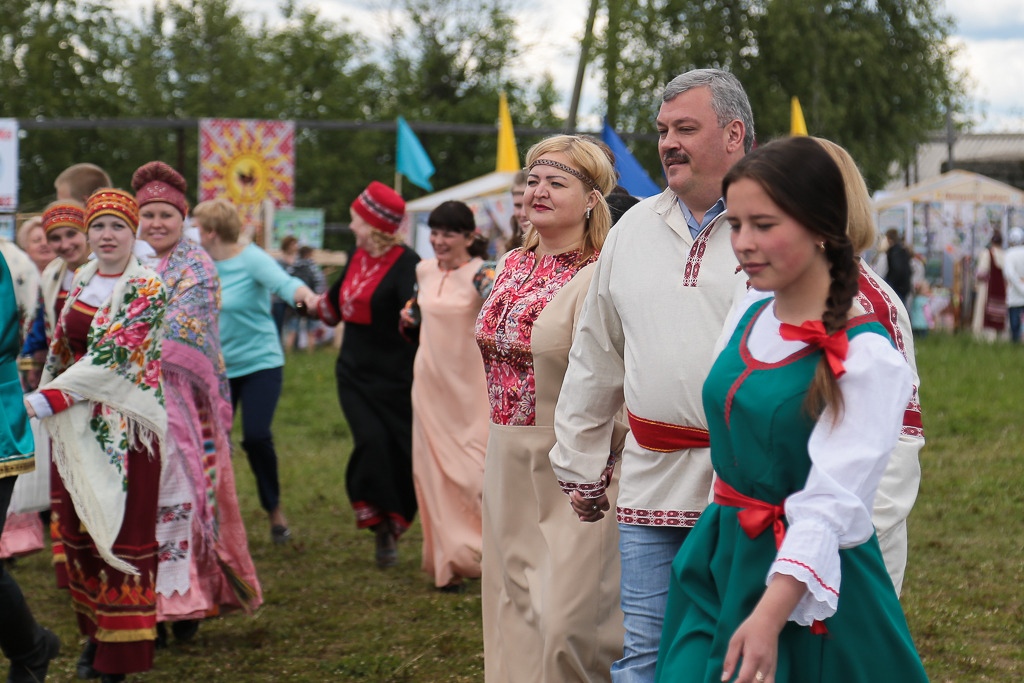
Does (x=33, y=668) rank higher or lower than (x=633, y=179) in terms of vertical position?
lower

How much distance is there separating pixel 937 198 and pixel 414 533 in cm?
1475

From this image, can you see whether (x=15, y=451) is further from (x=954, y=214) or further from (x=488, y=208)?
(x=954, y=214)

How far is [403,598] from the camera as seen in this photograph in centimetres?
656

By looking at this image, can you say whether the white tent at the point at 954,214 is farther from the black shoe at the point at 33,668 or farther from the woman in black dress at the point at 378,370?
the black shoe at the point at 33,668

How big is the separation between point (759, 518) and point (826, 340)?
34 cm

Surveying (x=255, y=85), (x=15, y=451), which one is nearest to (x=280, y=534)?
(x=15, y=451)

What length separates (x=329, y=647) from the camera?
225 inches

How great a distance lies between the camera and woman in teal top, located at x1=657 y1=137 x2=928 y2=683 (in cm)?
232

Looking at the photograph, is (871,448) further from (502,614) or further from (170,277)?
(170,277)

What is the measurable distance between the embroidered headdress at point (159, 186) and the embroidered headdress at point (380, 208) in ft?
4.30

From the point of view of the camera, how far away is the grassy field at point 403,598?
5.38 meters

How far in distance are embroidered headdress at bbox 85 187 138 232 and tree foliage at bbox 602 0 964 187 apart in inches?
1075

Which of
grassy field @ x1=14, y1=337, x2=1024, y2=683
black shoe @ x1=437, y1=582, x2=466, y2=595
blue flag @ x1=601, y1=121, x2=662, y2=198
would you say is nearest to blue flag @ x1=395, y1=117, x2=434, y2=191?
grassy field @ x1=14, y1=337, x2=1024, y2=683

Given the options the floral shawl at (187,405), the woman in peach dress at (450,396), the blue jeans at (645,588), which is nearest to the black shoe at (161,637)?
the floral shawl at (187,405)
